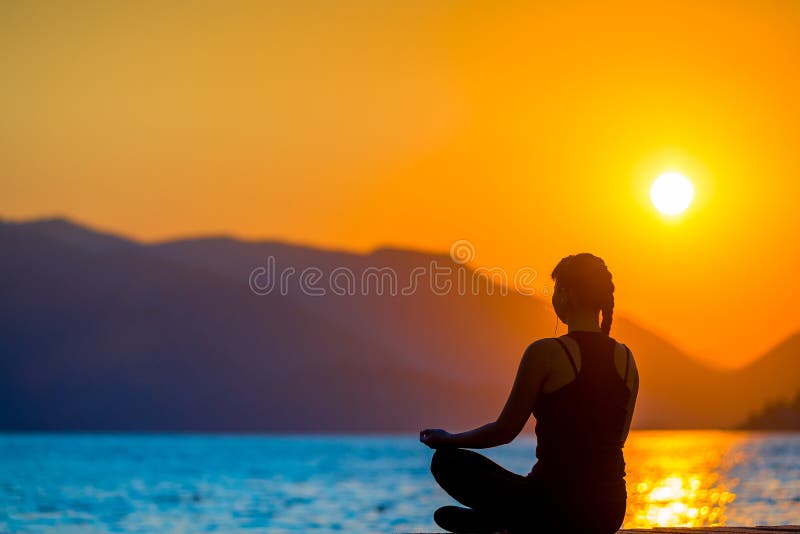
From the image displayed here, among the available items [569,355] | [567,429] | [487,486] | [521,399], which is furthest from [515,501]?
[569,355]

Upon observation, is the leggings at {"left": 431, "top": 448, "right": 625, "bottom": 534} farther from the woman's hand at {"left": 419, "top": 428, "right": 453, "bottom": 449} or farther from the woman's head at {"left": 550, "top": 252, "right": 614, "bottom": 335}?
the woman's head at {"left": 550, "top": 252, "right": 614, "bottom": 335}

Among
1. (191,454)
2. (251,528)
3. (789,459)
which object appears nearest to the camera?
(251,528)

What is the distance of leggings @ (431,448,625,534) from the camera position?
6.12 metres

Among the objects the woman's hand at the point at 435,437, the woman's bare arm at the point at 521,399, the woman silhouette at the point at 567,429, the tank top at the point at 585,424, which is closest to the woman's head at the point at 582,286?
the woman silhouette at the point at 567,429

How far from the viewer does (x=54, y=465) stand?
87500 mm

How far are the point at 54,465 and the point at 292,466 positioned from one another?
17.8 metres

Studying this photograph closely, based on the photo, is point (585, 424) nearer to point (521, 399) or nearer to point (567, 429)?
point (567, 429)

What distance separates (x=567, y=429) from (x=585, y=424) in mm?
90

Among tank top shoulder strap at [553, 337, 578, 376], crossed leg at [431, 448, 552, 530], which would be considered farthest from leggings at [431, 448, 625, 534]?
tank top shoulder strap at [553, 337, 578, 376]

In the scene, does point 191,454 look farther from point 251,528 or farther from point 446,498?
point 251,528

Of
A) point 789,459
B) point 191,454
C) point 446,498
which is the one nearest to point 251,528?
point 446,498

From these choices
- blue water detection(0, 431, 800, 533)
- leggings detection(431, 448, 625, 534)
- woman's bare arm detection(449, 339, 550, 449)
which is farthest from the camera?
blue water detection(0, 431, 800, 533)

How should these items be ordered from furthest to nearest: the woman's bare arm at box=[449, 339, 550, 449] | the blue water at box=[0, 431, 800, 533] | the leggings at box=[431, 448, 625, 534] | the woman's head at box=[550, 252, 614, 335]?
the blue water at box=[0, 431, 800, 533] < the leggings at box=[431, 448, 625, 534] < the woman's head at box=[550, 252, 614, 335] < the woman's bare arm at box=[449, 339, 550, 449]

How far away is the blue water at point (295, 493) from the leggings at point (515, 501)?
90.7 feet
